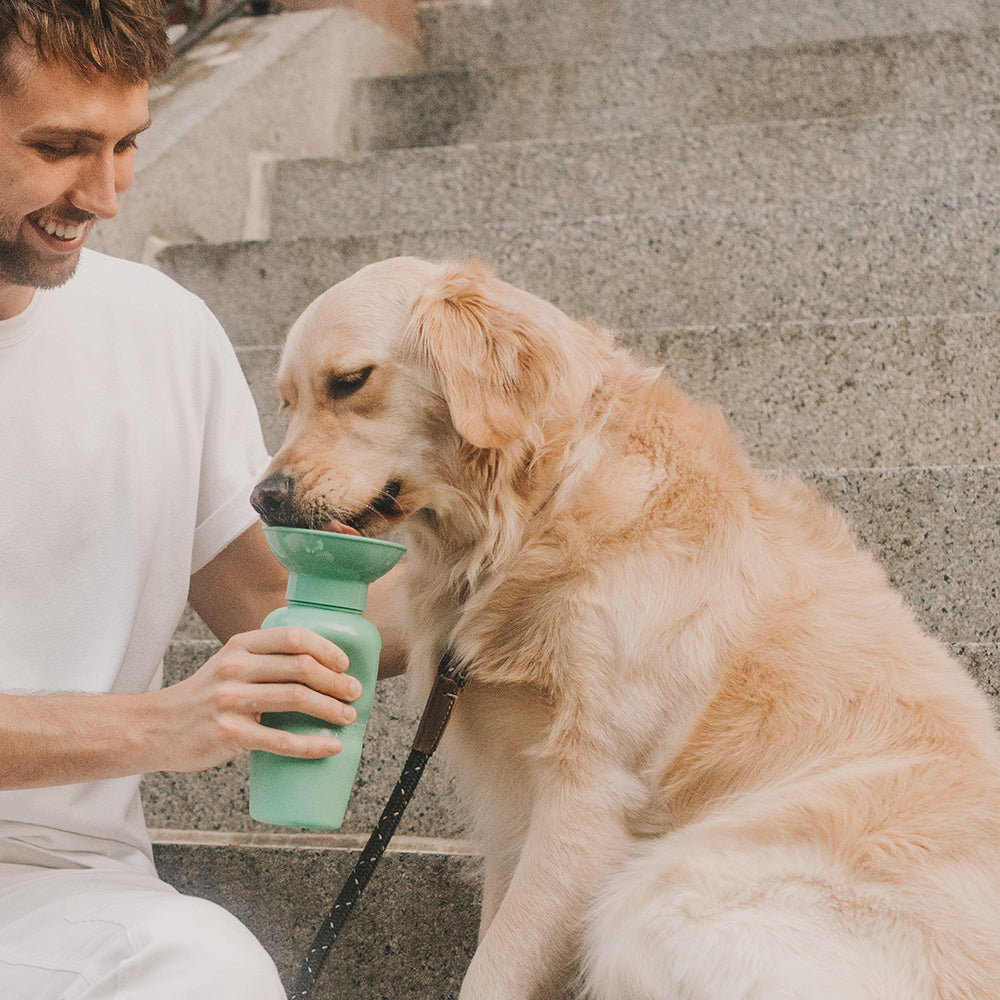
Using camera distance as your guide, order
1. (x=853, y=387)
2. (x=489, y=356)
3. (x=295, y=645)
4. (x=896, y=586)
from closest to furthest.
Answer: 1. (x=295, y=645)
2. (x=489, y=356)
3. (x=896, y=586)
4. (x=853, y=387)

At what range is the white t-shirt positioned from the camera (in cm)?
156

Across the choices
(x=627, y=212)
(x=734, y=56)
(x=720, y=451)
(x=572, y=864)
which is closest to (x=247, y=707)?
(x=572, y=864)

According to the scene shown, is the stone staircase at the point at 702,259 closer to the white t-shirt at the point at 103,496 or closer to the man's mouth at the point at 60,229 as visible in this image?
the white t-shirt at the point at 103,496

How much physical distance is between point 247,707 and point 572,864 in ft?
1.67

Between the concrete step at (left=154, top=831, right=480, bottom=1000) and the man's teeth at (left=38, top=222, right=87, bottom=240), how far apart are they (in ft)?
3.47

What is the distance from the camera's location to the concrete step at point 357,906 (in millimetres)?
1803

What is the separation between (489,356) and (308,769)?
660 mm

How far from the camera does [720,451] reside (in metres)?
1.66

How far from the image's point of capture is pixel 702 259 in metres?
2.91

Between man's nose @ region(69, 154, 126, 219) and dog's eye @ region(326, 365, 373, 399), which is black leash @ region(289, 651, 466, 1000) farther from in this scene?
man's nose @ region(69, 154, 126, 219)

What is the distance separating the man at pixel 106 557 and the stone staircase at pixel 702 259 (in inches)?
16.2

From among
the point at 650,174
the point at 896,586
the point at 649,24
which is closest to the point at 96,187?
the point at 896,586

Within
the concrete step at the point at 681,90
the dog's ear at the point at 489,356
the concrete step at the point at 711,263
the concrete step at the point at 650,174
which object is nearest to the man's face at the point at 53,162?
the dog's ear at the point at 489,356

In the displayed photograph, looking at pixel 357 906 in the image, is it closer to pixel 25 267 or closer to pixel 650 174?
pixel 25 267
